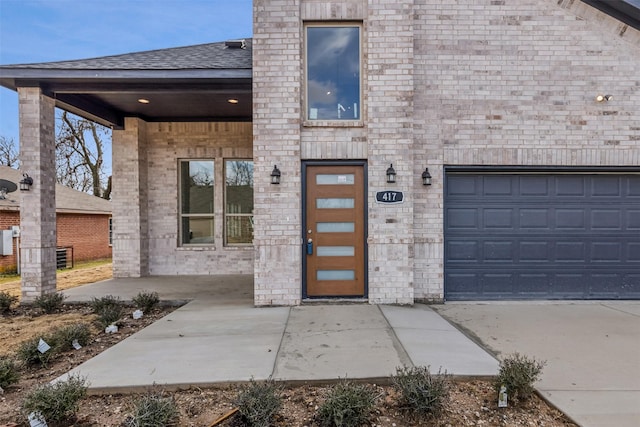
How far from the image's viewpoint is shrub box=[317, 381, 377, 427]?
8.07ft

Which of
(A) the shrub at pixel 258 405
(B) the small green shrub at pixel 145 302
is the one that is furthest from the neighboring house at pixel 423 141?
(A) the shrub at pixel 258 405

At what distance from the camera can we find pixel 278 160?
575cm

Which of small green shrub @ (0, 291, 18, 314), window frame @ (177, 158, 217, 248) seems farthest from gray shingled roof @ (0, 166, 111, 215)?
small green shrub @ (0, 291, 18, 314)

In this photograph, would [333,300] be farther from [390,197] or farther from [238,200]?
[238,200]

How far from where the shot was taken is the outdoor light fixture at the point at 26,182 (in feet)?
19.9

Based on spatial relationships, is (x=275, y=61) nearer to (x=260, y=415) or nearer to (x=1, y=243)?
(x=260, y=415)

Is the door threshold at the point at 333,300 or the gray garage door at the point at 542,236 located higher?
the gray garage door at the point at 542,236

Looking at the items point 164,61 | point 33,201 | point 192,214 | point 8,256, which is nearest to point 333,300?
point 192,214

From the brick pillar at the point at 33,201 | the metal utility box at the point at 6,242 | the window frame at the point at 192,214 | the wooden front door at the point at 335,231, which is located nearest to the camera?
the wooden front door at the point at 335,231

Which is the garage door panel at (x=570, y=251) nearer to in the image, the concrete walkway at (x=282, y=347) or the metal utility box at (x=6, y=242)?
the concrete walkway at (x=282, y=347)

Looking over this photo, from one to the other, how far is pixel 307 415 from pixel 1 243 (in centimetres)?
1343

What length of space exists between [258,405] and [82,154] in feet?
78.4

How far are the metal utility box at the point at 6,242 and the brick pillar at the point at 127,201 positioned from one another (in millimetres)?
6048

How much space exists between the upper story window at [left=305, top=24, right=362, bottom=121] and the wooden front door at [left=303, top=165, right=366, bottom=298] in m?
0.99
